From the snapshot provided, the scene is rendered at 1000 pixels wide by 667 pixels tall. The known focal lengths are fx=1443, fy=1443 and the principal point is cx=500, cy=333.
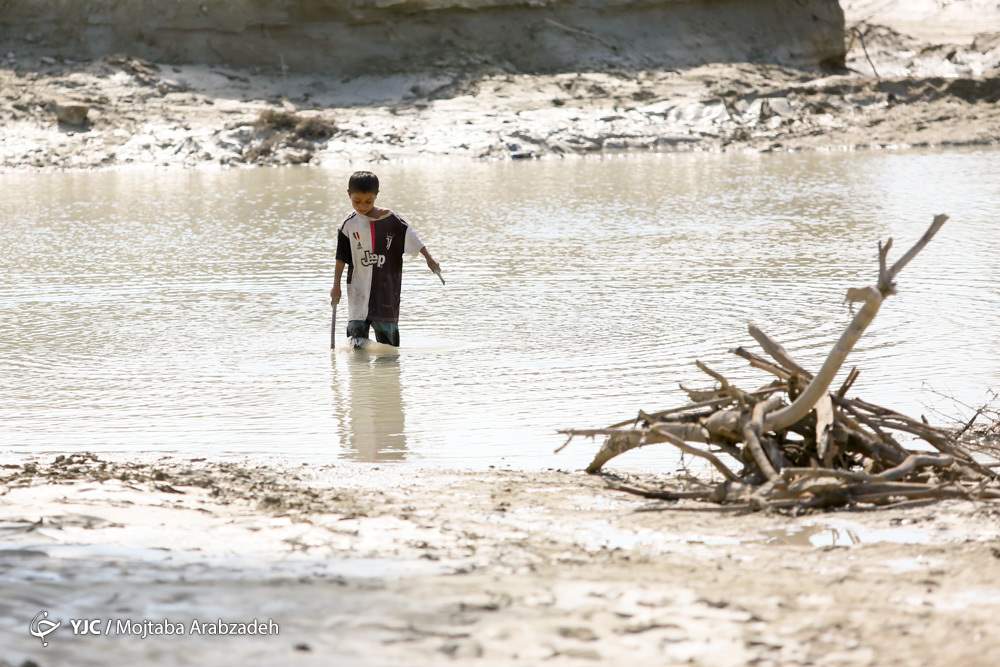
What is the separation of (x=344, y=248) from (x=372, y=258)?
168 mm

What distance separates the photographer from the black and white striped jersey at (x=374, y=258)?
795 centimetres

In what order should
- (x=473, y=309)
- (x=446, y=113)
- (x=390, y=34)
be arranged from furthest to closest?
1. (x=390, y=34)
2. (x=446, y=113)
3. (x=473, y=309)

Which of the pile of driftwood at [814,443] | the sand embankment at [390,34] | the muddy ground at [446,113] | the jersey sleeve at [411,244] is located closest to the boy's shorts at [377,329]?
the jersey sleeve at [411,244]

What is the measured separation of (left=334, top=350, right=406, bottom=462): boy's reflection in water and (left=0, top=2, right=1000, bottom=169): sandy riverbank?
13605mm

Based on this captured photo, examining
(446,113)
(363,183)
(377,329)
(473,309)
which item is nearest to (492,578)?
(363,183)

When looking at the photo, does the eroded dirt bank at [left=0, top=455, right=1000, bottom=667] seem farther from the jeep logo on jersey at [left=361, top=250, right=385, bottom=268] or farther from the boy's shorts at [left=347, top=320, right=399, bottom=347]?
the boy's shorts at [left=347, top=320, right=399, bottom=347]

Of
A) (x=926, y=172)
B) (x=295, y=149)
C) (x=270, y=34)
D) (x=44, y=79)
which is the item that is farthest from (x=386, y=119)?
(x=926, y=172)

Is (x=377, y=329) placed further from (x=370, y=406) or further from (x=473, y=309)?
(x=473, y=309)

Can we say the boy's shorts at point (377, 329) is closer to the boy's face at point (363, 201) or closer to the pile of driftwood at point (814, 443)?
the boy's face at point (363, 201)

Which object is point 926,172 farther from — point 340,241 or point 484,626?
point 484,626

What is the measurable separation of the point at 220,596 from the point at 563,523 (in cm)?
136

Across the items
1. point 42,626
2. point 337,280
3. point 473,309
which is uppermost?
point 337,280

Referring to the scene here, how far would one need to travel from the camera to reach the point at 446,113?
22891mm

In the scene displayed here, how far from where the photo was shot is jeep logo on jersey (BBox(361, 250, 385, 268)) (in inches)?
316
